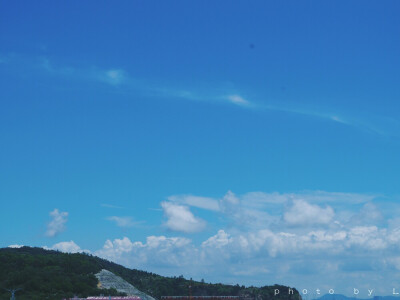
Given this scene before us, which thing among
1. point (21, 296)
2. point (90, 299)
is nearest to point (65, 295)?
point (21, 296)

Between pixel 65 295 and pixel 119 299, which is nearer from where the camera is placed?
pixel 119 299

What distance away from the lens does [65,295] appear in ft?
614

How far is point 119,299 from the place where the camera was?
522 feet

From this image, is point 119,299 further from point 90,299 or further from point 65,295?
point 65,295

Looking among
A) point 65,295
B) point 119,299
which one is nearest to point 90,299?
point 119,299

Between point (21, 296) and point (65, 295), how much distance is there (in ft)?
46.5

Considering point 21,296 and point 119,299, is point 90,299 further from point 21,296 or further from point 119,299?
point 21,296

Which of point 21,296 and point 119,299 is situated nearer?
point 119,299

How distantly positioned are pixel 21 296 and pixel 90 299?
41.5 metres

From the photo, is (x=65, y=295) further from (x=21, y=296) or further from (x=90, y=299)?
(x=90, y=299)

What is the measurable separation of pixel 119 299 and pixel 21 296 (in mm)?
45118

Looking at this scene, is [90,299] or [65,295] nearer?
[90,299]

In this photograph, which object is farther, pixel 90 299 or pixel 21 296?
pixel 21 296

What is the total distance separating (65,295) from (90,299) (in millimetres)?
34672
